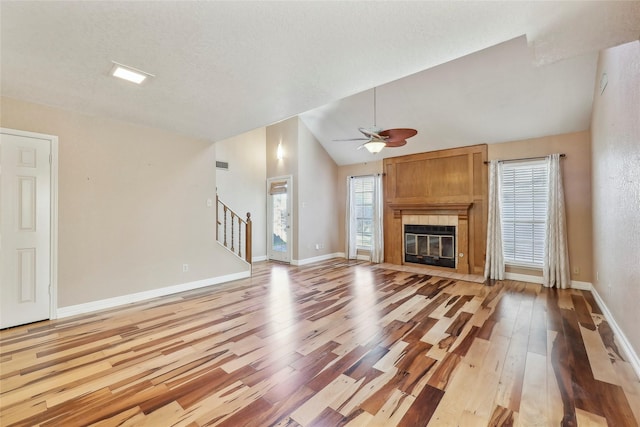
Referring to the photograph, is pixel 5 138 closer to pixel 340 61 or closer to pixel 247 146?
pixel 340 61

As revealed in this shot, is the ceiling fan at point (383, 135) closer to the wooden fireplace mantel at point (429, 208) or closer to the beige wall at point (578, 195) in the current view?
the wooden fireplace mantel at point (429, 208)

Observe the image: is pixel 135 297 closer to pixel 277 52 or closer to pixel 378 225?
pixel 277 52

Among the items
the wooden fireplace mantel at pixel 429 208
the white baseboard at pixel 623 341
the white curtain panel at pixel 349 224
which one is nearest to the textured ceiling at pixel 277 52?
the wooden fireplace mantel at pixel 429 208

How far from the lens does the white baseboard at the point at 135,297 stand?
346 cm

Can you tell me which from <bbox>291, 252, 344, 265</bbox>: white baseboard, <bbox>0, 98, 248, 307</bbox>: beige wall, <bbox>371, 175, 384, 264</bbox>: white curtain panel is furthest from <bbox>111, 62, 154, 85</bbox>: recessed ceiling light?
<bbox>371, 175, 384, 264</bbox>: white curtain panel

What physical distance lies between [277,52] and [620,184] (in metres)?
3.51

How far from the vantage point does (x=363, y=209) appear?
7.36 meters

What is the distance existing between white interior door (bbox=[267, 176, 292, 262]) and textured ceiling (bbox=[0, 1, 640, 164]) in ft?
9.51

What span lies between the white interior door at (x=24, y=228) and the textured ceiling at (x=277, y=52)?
62cm

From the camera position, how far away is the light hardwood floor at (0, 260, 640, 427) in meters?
1.75

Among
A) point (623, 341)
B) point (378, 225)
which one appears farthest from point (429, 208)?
point (623, 341)

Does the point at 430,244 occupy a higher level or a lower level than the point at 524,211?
lower

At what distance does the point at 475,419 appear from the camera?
1.68 m

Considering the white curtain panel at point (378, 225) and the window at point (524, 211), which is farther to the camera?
the white curtain panel at point (378, 225)
